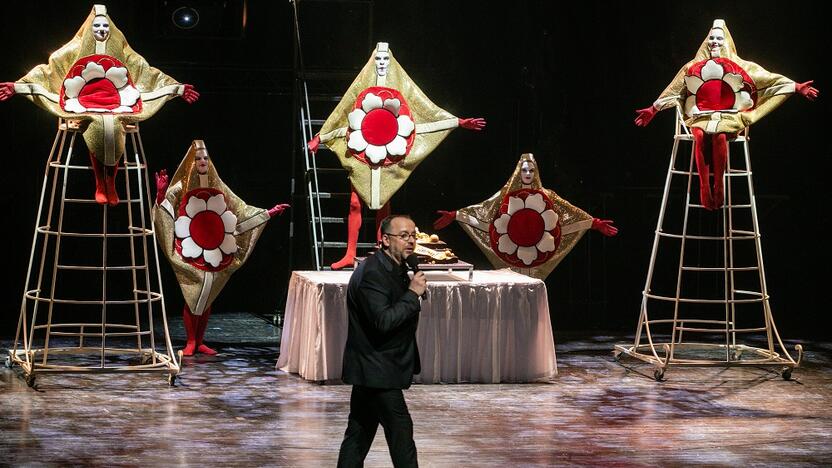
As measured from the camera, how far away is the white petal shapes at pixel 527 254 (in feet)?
26.9

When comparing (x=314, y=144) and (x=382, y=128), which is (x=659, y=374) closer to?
(x=382, y=128)

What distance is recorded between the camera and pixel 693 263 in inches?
392

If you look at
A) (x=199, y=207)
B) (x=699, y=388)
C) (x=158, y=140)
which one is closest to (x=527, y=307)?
(x=699, y=388)

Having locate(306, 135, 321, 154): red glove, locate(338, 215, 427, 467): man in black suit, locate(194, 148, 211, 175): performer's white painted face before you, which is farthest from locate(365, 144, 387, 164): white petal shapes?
locate(338, 215, 427, 467): man in black suit

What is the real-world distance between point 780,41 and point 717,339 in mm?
2426

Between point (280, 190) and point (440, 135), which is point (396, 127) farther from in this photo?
point (280, 190)

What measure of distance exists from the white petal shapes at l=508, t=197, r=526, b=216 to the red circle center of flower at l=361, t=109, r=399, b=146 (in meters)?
0.93

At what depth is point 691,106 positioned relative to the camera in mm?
7473

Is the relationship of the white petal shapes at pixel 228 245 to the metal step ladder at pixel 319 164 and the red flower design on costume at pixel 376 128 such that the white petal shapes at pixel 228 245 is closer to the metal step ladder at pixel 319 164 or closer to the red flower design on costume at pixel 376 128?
the metal step ladder at pixel 319 164

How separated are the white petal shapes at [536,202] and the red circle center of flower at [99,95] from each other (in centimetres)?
270

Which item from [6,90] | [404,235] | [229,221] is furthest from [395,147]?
[404,235]

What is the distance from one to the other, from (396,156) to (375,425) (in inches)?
135

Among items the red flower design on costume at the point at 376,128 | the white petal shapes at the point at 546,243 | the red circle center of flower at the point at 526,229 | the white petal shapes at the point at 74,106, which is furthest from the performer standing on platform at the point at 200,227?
the white petal shapes at the point at 546,243

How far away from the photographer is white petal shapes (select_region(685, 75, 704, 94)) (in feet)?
24.3
